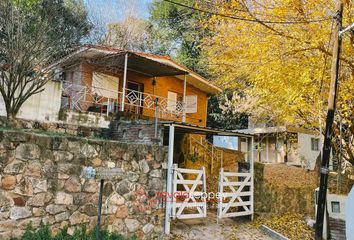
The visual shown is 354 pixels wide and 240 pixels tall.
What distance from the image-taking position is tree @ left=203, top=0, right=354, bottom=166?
27.6 feet

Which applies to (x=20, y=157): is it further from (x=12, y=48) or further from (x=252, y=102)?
(x=252, y=102)

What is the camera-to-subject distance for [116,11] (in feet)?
65.8

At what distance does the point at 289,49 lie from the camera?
873 centimetres

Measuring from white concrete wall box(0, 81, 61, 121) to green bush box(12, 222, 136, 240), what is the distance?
4.84 meters

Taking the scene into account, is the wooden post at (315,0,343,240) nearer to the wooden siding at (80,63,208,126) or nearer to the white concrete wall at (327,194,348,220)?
the white concrete wall at (327,194,348,220)

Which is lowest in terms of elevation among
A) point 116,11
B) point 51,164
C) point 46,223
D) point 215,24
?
point 46,223

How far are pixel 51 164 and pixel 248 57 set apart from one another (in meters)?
6.67

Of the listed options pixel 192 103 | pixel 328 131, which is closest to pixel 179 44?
pixel 192 103

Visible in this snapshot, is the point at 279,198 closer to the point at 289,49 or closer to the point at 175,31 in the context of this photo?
the point at 289,49

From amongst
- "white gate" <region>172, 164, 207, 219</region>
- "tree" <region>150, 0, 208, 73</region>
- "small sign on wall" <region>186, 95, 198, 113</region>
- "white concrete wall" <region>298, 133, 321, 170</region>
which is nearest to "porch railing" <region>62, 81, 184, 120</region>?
"small sign on wall" <region>186, 95, 198, 113</region>

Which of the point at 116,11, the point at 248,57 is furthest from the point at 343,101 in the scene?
the point at 116,11

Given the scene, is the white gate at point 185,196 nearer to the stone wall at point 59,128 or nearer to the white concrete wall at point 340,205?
the stone wall at point 59,128

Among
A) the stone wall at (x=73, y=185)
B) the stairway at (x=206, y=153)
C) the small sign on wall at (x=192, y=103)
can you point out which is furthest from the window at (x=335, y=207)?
the small sign on wall at (x=192, y=103)

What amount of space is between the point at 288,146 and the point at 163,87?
1096cm
